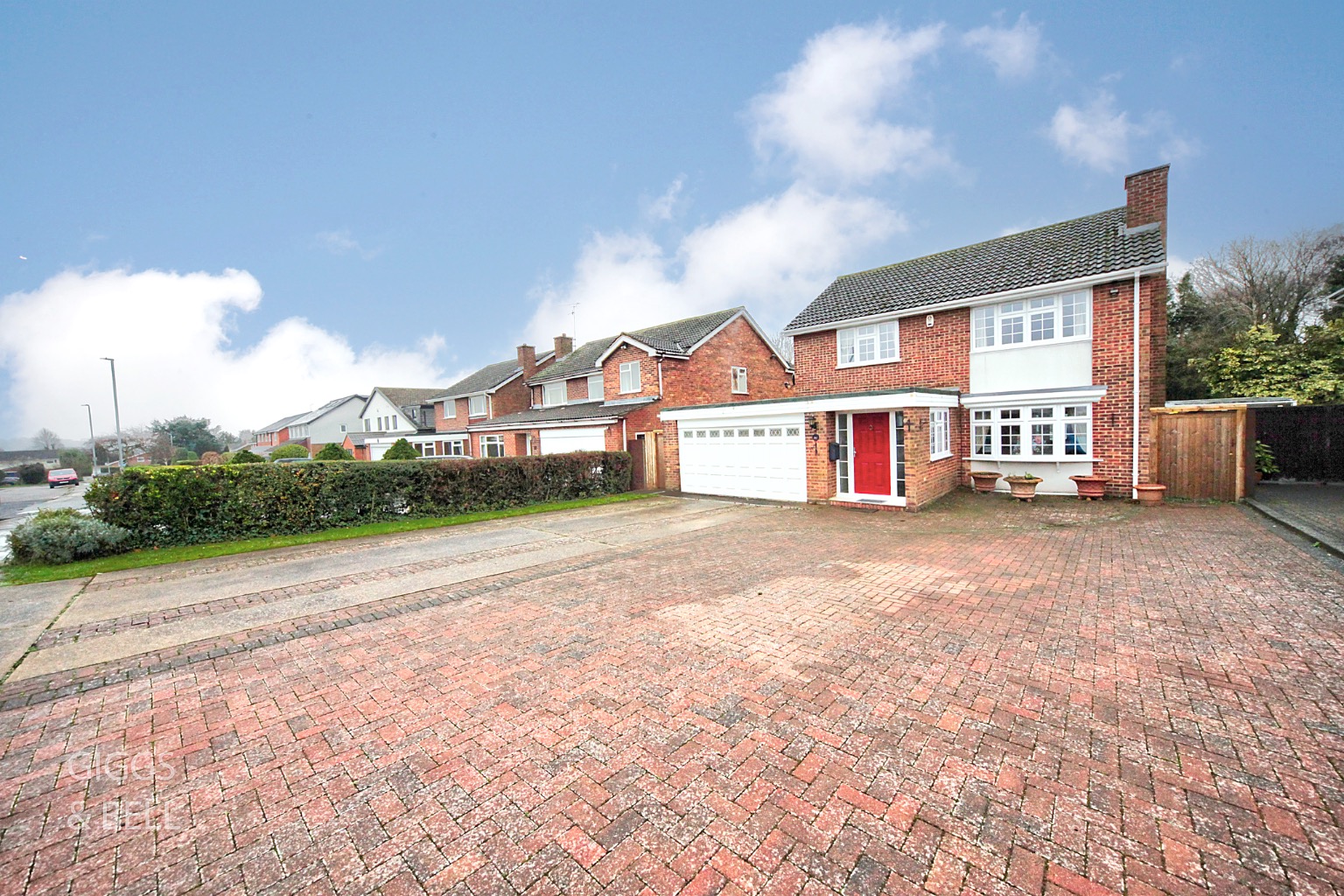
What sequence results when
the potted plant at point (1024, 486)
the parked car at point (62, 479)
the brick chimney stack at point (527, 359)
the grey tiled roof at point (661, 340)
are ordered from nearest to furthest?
1. the potted plant at point (1024, 486)
2. the grey tiled roof at point (661, 340)
3. the brick chimney stack at point (527, 359)
4. the parked car at point (62, 479)

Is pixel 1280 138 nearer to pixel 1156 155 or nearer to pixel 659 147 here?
pixel 1156 155

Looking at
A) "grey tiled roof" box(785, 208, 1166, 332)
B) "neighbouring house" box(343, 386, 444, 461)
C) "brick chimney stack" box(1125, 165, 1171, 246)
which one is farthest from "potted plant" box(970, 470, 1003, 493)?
"neighbouring house" box(343, 386, 444, 461)

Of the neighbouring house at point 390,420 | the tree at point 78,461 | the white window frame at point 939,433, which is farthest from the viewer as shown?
the tree at point 78,461

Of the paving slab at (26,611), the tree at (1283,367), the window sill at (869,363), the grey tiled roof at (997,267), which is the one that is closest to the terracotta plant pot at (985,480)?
the window sill at (869,363)

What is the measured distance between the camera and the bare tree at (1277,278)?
2556cm

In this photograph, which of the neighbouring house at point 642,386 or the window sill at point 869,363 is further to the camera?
the neighbouring house at point 642,386

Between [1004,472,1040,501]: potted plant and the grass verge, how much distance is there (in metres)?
12.3

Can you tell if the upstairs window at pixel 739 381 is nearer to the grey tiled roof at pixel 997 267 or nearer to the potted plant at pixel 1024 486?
the grey tiled roof at pixel 997 267

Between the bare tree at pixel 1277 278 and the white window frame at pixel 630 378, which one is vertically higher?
the bare tree at pixel 1277 278

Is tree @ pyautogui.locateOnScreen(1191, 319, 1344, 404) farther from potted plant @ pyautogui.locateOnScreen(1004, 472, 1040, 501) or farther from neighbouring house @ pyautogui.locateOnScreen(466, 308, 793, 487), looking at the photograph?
neighbouring house @ pyautogui.locateOnScreen(466, 308, 793, 487)

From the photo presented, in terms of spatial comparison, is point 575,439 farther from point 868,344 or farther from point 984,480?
point 984,480

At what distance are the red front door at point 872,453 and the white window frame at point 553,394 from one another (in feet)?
61.9

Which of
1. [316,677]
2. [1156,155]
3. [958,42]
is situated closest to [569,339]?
[958,42]

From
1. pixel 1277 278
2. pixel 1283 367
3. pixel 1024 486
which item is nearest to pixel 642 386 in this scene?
pixel 1024 486
